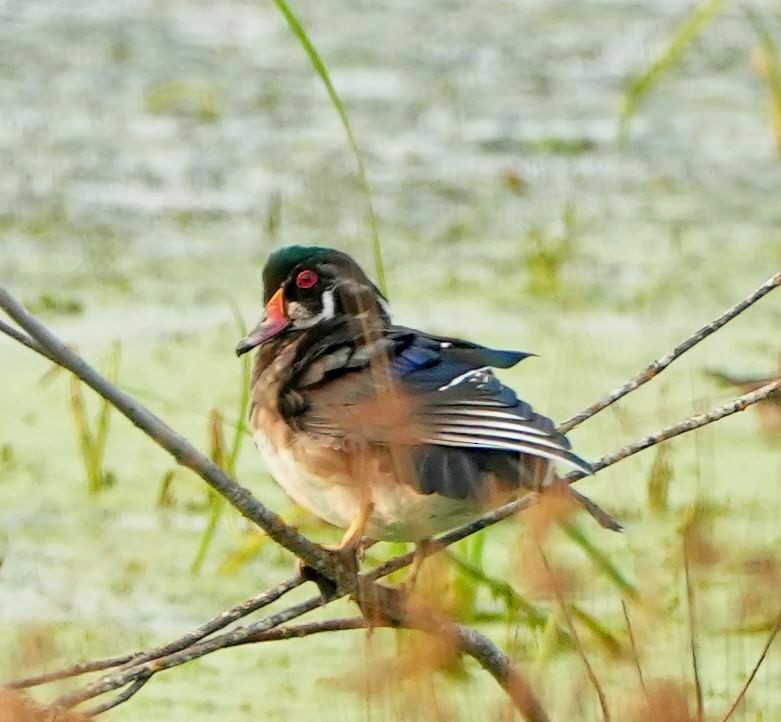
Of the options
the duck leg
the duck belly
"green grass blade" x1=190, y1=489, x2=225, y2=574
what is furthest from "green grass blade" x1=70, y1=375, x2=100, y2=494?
the duck leg

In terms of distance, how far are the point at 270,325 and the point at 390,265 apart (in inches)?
91.1

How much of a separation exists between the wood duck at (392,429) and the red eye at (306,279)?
106 mm

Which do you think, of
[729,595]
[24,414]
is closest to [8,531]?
[24,414]

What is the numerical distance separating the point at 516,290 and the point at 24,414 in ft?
4.72

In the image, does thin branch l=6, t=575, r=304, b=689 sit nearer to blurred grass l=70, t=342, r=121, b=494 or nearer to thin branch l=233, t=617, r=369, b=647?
thin branch l=233, t=617, r=369, b=647

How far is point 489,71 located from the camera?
7.55 meters

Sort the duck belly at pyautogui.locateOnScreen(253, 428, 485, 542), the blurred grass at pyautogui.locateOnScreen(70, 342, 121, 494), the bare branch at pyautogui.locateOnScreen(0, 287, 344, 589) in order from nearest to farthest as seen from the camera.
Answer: the bare branch at pyautogui.locateOnScreen(0, 287, 344, 589), the duck belly at pyautogui.locateOnScreen(253, 428, 485, 542), the blurred grass at pyautogui.locateOnScreen(70, 342, 121, 494)

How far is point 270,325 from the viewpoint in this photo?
10.8 ft

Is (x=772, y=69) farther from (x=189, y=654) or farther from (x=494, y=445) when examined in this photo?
(x=189, y=654)

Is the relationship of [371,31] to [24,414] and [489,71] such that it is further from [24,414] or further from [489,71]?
[24,414]

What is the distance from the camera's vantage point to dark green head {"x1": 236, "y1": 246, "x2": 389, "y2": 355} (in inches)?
129

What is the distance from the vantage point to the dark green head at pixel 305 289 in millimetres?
3277

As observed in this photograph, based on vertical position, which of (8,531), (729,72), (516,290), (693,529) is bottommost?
(693,529)

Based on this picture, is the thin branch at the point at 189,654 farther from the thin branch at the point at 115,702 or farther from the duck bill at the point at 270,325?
the duck bill at the point at 270,325
